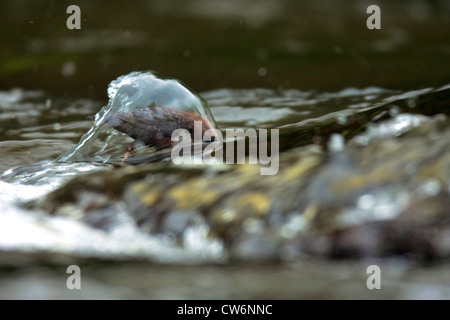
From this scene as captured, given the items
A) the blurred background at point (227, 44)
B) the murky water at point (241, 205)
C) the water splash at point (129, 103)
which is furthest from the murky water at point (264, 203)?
the blurred background at point (227, 44)

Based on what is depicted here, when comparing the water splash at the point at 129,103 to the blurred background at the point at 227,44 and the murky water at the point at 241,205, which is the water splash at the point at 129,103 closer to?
the murky water at the point at 241,205

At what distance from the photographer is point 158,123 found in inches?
127

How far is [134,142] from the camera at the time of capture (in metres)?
3.31

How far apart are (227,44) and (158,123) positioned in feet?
9.41

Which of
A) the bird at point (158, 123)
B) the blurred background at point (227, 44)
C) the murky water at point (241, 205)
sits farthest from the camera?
the blurred background at point (227, 44)

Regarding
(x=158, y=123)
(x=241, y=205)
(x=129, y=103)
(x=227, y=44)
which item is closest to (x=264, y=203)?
(x=241, y=205)

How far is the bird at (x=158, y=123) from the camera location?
3.23 meters

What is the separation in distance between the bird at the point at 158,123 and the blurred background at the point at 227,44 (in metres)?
1.92

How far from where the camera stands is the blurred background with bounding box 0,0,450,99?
209 inches

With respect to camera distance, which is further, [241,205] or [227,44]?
[227,44]

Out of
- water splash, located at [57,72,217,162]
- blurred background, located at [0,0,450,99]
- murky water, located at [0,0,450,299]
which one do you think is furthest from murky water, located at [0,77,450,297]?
blurred background, located at [0,0,450,99]

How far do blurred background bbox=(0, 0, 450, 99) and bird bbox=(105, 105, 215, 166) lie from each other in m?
1.92

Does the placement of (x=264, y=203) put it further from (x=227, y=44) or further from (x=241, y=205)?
(x=227, y=44)

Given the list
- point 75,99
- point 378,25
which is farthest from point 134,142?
point 378,25
